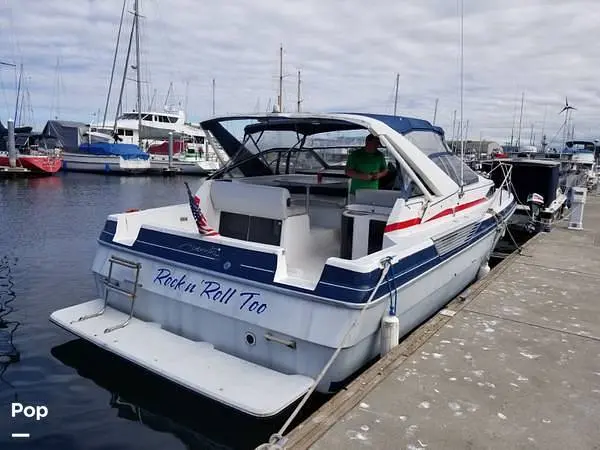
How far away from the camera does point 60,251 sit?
10.3 meters

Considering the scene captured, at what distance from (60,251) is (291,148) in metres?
6.32

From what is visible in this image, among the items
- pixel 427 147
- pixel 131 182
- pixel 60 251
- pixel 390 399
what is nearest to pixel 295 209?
pixel 427 147

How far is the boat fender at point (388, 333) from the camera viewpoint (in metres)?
4.09

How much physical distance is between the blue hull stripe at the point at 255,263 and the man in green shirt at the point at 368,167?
1.31m

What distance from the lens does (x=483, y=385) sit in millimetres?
3738

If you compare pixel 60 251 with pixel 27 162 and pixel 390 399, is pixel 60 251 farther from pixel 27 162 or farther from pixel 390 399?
pixel 27 162

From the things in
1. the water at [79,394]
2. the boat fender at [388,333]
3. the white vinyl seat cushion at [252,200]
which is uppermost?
the white vinyl seat cushion at [252,200]

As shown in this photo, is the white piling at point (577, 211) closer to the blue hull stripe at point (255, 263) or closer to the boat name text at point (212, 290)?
the blue hull stripe at point (255, 263)

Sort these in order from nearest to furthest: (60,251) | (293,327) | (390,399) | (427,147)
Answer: (390,399) → (293,327) → (427,147) → (60,251)

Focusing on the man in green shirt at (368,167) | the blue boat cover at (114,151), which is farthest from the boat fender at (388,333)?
the blue boat cover at (114,151)

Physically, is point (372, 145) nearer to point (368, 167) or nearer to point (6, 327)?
point (368, 167)

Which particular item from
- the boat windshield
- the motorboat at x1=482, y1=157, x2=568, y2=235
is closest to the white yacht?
the motorboat at x1=482, y1=157, x2=568, y2=235

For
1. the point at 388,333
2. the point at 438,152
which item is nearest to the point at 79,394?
the point at 388,333

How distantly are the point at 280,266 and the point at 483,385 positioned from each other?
5.94 feet
